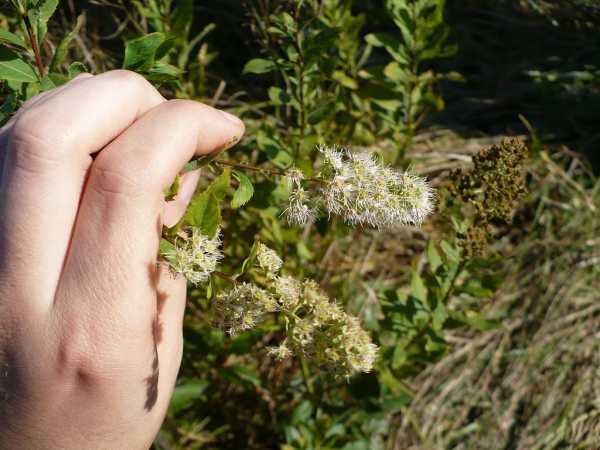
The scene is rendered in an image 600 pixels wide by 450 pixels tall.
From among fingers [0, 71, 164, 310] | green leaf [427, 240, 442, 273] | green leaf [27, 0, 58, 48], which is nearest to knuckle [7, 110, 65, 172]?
fingers [0, 71, 164, 310]

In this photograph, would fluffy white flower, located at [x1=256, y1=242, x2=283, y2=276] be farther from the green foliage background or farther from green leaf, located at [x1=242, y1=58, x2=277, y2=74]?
green leaf, located at [x1=242, y1=58, x2=277, y2=74]

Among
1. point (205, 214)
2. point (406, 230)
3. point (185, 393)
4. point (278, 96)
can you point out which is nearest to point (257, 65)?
point (278, 96)

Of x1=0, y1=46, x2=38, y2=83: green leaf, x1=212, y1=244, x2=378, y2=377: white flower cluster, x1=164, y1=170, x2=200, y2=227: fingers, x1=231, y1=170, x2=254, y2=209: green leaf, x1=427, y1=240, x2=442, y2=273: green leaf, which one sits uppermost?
x1=0, y1=46, x2=38, y2=83: green leaf

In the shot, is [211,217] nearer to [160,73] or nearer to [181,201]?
[181,201]

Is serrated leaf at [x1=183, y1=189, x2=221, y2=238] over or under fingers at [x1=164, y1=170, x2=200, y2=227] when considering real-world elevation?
over

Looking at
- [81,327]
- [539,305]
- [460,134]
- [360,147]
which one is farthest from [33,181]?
[460,134]

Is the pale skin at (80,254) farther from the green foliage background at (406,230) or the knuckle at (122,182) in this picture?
the green foliage background at (406,230)
